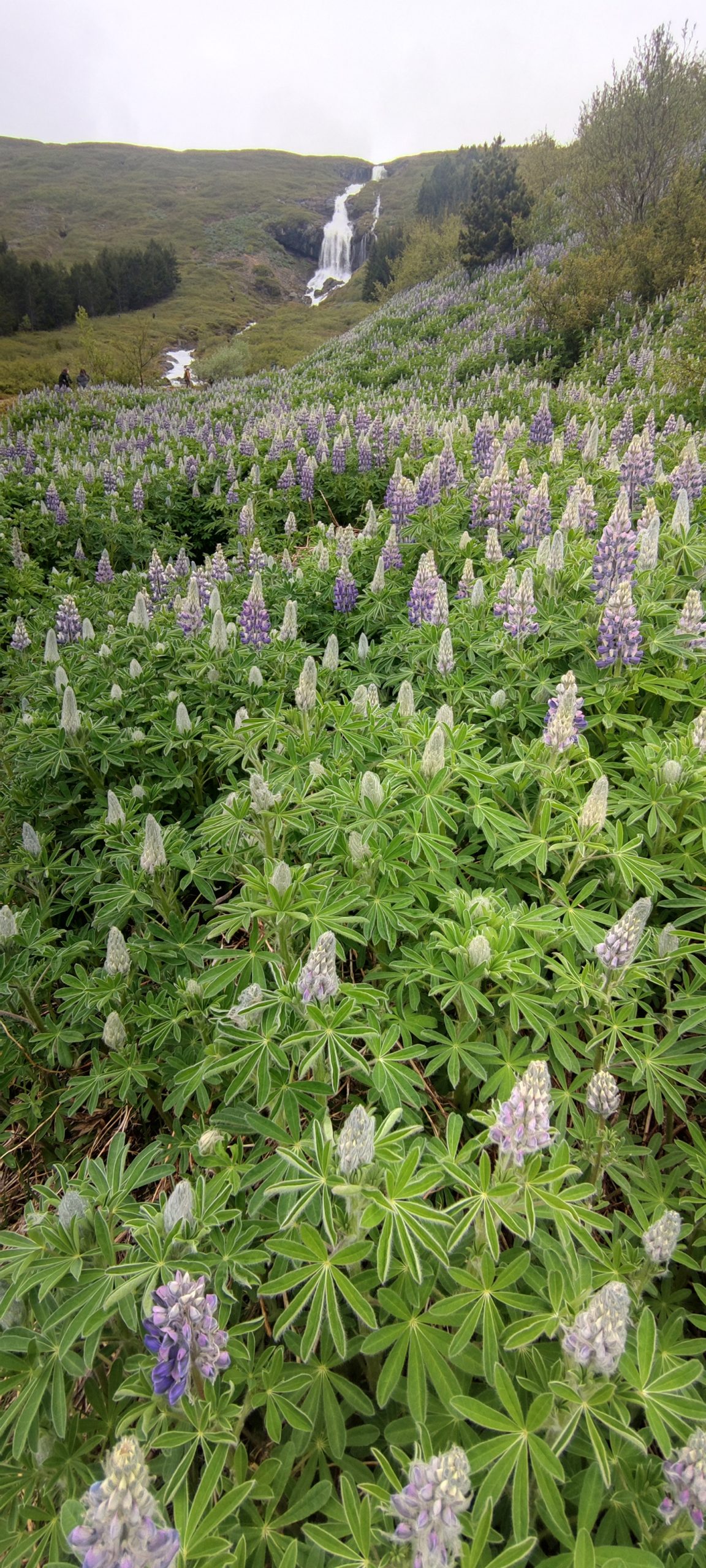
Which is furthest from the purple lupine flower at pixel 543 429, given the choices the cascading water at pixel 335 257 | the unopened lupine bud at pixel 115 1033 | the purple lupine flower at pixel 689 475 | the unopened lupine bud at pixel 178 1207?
the cascading water at pixel 335 257

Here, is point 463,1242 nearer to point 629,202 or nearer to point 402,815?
point 402,815

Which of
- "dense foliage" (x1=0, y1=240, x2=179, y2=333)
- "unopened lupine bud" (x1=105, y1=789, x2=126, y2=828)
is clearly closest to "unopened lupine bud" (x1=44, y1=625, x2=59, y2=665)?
"unopened lupine bud" (x1=105, y1=789, x2=126, y2=828)

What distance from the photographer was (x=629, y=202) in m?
17.7

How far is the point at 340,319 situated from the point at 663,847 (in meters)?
47.6

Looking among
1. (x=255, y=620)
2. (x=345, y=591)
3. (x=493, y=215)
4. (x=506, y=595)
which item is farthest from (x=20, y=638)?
(x=493, y=215)

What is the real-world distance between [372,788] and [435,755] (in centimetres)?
22

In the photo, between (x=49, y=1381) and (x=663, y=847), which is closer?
(x=49, y=1381)

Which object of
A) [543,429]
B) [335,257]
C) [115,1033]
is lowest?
[115,1033]

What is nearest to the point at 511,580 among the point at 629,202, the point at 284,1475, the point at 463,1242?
the point at 463,1242

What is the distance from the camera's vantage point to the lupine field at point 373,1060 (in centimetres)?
127

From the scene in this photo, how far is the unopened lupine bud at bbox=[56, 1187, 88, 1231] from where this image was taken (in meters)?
1.50

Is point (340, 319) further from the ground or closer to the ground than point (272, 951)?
further from the ground

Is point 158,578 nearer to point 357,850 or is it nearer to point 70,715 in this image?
point 70,715

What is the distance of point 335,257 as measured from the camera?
7169 centimetres
